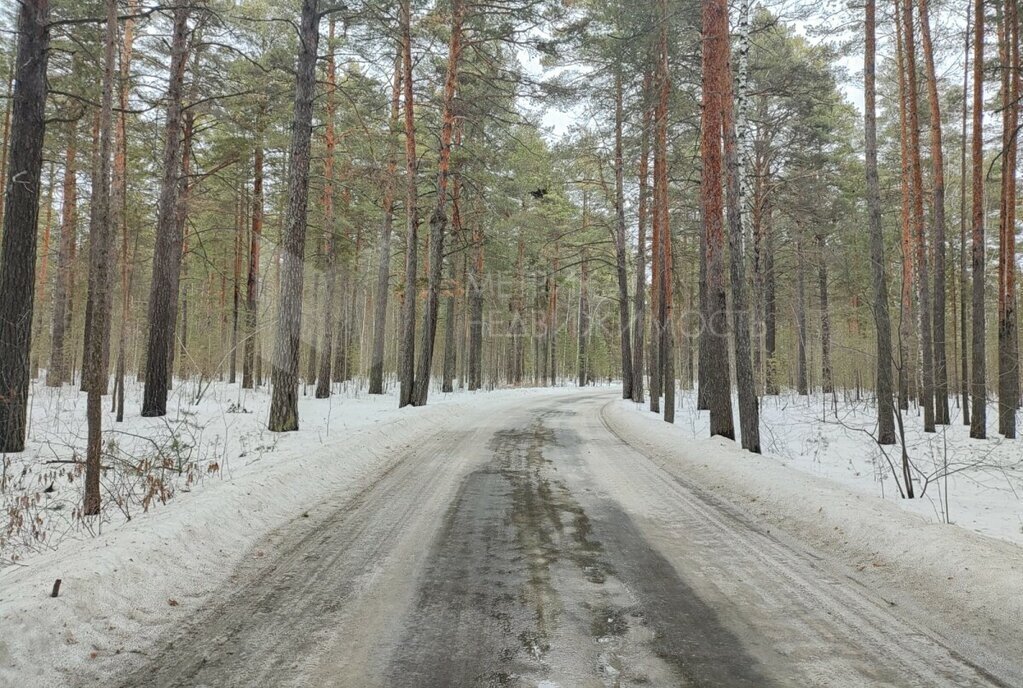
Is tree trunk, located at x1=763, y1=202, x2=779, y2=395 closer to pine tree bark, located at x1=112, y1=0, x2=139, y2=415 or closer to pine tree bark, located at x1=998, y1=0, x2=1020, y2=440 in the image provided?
pine tree bark, located at x1=998, y1=0, x2=1020, y2=440

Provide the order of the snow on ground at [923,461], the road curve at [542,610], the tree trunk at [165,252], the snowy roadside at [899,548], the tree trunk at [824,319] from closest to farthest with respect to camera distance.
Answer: the road curve at [542,610] → the snowy roadside at [899,548] → the snow on ground at [923,461] → the tree trunk at [165,252] → the tree trunk at [824,319]

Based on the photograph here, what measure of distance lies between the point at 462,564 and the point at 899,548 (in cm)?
316

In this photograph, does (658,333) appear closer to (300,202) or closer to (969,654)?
(300,202)

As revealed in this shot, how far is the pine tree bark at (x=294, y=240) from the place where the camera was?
10.3 m

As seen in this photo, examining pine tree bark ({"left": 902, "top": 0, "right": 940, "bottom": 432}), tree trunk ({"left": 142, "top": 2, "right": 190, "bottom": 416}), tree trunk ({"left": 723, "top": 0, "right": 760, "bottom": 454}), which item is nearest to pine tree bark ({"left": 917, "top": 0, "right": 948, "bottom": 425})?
pine tree bark ({"left": 902, "top": 0, "right": 940, "bottom": 432})

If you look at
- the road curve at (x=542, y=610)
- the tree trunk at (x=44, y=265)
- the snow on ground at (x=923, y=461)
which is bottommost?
the snow on ground at (x=923, y=461)

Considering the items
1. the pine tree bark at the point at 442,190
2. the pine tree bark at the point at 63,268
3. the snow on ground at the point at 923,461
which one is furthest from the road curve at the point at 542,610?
the pine tree bark at the point at 63,268

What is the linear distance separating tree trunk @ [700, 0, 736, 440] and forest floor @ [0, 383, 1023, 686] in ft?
7.85

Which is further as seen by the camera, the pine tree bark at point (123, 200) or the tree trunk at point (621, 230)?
the tree trunk at point (621, 230)

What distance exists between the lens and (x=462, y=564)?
12.7 ft

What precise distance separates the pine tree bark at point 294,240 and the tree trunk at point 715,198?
7.31 meters

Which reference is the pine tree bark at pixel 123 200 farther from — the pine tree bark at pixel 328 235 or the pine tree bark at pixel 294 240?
the pine tree bark at pixel 328 235

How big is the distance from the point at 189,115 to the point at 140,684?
1651 cm

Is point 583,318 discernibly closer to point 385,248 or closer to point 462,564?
point 385,248
